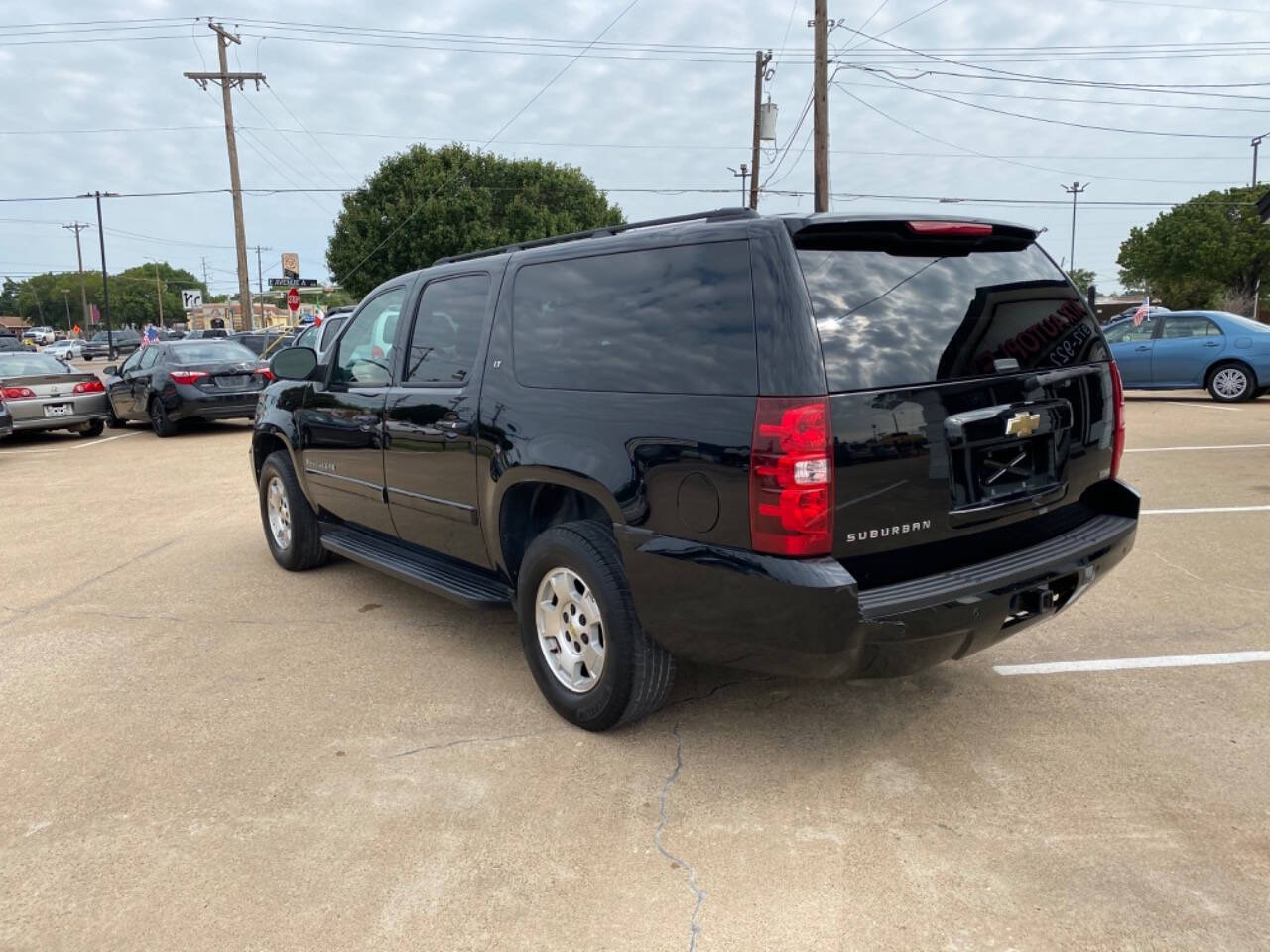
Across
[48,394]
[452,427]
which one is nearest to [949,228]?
[452,427]

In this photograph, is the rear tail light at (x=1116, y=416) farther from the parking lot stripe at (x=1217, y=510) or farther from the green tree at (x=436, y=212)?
the green tree at (x=436, y=212)

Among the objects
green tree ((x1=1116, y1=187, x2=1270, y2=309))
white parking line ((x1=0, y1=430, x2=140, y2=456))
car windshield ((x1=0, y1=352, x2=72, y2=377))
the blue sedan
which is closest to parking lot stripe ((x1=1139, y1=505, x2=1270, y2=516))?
the blue sedan

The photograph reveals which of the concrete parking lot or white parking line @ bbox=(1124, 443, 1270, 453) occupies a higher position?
white parking line @ bbox=(1124, 443, 1270, 453)

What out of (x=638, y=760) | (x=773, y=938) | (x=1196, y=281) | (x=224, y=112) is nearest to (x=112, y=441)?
(x=638, y=760)

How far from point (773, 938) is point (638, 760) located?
1066mm

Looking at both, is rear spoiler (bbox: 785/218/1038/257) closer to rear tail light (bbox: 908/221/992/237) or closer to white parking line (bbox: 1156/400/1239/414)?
rear tail light (bbox: 908/221/992/237)

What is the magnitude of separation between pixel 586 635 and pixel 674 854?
3.27 ft

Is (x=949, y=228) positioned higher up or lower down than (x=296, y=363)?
higher up

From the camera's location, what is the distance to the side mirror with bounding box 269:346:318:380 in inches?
216

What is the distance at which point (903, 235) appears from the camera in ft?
10.6

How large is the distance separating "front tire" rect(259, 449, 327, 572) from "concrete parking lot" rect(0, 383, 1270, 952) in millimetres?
687

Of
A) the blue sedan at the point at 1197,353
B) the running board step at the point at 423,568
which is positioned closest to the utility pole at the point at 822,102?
the blue sedan at the point at 1197,353

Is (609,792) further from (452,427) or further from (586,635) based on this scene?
(452,427)

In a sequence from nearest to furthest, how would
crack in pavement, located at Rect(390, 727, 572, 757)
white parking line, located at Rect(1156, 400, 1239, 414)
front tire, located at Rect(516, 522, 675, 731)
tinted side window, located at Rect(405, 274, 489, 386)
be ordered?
front tire, located at Rect(516, 522, 675, 731), crack in pavement, located at Rect(390, 727, 572, 757), tinted side window, located at Rect(405, 274, 489, 386), white parking line, located at Rect(1156, 400, 1239, 414)
